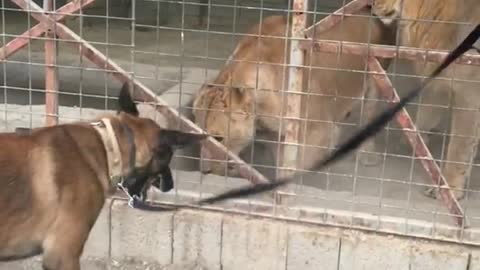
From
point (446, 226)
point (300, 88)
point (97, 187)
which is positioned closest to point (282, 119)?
point (300, 88)

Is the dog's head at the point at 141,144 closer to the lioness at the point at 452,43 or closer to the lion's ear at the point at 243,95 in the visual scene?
the lion's ear at the point at 243,95

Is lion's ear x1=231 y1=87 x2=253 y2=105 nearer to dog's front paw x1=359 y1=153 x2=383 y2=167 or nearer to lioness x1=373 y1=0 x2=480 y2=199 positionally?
lioness x1=373 y1=0 x2=480 y2=199

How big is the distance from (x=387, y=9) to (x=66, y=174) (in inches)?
96.4

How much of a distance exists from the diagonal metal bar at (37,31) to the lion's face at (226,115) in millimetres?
1069

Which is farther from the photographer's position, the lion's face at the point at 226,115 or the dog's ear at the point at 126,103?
the lion's face at the point at 226,115

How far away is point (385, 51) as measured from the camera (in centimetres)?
442

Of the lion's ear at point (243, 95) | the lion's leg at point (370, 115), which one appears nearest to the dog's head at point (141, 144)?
the lion's ear at point (243, 95)

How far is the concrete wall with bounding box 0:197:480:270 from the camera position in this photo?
453cm

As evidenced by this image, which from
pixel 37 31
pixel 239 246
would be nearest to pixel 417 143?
pixel 239 246

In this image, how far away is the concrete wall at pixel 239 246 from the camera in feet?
14.9

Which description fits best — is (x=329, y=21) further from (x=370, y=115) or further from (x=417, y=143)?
(x=370, y=115)

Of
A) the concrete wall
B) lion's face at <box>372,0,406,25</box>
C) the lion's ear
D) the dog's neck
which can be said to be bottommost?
the concrete wall

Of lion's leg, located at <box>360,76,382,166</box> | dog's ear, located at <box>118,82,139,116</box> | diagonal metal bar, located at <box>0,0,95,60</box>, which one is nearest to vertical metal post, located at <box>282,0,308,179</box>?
dog's ear, located at <box>118,82,139,116</box>

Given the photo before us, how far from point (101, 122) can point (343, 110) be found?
85.0 inches
